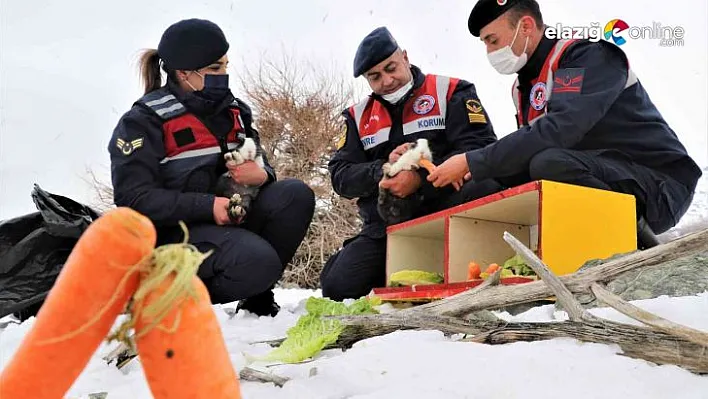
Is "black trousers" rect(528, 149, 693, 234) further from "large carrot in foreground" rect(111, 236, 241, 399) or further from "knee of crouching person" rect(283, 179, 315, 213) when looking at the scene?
"large carrot in foreground" rect(111, 236, 241, 399)

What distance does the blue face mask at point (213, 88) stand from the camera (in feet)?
9.94

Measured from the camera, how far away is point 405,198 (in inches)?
133

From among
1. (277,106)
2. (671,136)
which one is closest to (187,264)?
(671,136)

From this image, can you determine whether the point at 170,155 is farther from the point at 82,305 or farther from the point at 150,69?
the point at 82,305

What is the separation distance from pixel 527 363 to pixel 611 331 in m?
0.21

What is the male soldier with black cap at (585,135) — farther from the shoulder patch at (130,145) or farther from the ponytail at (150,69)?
the ponytail at (150,69)

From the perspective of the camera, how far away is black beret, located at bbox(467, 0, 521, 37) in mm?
3042

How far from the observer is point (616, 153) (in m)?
2.76

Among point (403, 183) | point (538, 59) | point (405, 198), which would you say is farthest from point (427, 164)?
point (538, 59)

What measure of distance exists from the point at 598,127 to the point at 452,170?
660mm

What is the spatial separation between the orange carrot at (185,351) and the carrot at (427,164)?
2300 mm

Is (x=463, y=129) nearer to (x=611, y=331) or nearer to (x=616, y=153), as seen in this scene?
(x=616, y=153)

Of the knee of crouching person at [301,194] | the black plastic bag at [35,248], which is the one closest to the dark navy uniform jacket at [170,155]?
the black plastic bag at [35,248]

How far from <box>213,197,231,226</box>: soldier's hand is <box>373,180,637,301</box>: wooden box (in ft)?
2.74
